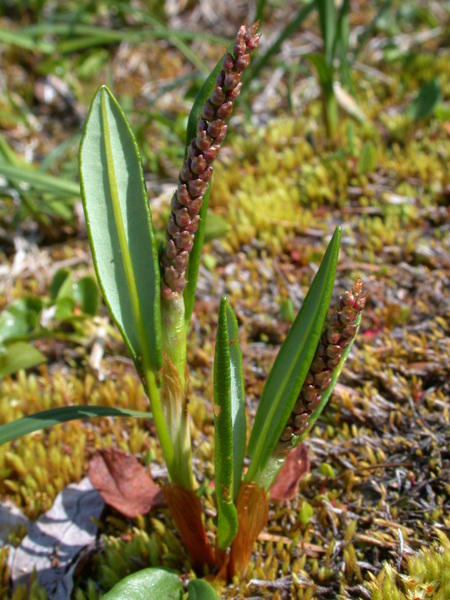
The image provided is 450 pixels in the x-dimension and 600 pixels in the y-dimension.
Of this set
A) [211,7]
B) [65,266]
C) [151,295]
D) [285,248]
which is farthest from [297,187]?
[211,7]

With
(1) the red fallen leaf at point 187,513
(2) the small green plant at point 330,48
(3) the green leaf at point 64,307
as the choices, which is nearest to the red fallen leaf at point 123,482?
(1) the red fallen leaf at point 187,513

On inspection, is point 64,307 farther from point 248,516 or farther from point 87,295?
point 248,516

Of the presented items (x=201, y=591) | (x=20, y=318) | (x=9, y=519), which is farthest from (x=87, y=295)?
(x=201, y=591)

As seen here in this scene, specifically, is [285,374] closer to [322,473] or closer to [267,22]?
[322,473]

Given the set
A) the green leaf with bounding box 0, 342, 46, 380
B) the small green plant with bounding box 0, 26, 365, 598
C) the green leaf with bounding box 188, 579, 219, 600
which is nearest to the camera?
the small green plant with bounding box 0, 26, 365, 598

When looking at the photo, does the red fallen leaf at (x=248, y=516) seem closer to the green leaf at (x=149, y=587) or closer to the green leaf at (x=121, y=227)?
the green leaf at (x=149, y=587)

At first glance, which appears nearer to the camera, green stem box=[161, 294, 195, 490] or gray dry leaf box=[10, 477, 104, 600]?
green stem box=[161, 294, 195, 490]

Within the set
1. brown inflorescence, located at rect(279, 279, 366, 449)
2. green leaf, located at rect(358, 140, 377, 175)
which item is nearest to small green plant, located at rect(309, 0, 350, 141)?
green leaf, located at rect(358, 140, 377, 175)

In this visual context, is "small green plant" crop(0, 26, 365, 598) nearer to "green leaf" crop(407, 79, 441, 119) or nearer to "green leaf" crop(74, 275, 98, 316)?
"green leaf" crop(74, 275, 98, 316)
